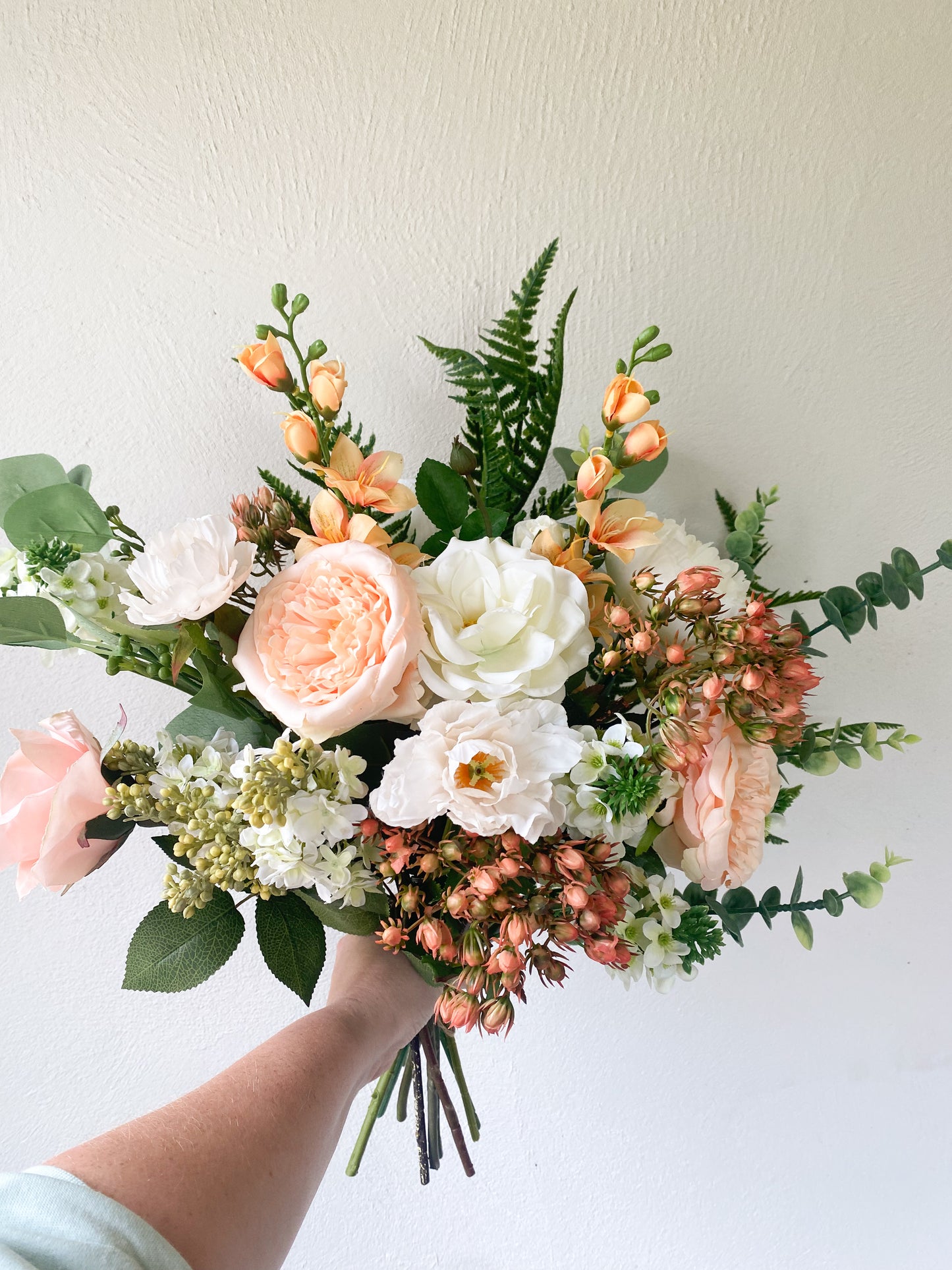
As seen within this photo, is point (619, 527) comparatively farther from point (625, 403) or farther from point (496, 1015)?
point (496, 1015)

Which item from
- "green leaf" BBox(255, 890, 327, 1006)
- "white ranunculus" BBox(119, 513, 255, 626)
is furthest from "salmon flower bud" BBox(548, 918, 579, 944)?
"white ranunculus" BBox(119, 513, 255, 626)

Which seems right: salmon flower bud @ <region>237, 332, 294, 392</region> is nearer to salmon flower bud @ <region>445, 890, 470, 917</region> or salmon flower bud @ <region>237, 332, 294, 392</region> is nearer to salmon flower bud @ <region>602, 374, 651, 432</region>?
salmon flower bud @ <region>602, 374, 651, 432</region>

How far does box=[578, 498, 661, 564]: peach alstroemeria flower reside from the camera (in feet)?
1.99

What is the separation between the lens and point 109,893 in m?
0.94

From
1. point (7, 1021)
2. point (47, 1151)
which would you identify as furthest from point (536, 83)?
point (47, 1151)

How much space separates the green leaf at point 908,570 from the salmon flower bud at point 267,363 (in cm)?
49

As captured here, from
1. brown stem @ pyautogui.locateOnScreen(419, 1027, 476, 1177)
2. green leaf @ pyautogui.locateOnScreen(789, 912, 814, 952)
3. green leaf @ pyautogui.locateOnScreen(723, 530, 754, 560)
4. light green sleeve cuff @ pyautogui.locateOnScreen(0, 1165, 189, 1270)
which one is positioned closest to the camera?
light green sleeve cuff @ pyautogui.locateOnScreen(0, 1165, 189, 1270)

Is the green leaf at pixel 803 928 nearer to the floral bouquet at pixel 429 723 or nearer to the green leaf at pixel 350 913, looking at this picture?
the floral bouquet at pixel 429 723

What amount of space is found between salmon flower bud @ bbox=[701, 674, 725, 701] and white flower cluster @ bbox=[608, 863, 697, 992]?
153 mm

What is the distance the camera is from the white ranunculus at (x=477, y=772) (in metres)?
0.54

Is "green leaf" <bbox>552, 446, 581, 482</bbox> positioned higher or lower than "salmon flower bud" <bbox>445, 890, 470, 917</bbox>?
higher

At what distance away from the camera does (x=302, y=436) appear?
0.60 metres

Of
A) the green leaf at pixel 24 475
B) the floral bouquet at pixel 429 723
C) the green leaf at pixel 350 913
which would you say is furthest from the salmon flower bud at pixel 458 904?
the green leaf at pixel 24 475

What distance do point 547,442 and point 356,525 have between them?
0.20 metres
